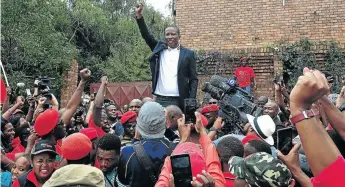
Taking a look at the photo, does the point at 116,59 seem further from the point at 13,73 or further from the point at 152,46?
the point at 152,46

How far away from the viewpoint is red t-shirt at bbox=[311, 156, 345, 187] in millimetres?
1881

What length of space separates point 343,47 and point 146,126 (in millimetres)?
8768

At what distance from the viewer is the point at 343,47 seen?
1069 centimetres

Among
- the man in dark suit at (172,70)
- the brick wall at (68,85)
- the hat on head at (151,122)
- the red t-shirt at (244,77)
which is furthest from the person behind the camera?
the brick wall at (68,85)

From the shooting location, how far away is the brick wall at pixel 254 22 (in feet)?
36.1

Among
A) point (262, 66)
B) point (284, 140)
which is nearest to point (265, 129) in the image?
point (284, 140)

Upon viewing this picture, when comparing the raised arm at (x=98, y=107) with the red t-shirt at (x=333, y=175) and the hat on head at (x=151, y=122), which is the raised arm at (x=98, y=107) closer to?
the hat on head at (x=151, y=122)

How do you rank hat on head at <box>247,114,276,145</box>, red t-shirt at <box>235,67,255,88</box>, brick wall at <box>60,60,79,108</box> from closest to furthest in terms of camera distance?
hat on head at <box>247,114,276,145</box> < red t-shirt at <box>235,67,255,88</box> < brick wall at <box>60,60,79,108</box>

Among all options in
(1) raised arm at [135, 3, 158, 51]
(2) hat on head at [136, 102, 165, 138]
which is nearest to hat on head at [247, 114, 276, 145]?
(2) hat on head at [136, 102, 165, 138]

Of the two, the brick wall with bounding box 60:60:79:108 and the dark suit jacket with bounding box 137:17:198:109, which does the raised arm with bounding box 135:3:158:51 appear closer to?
the dark suit jacket with bounding box 137:17:198:109

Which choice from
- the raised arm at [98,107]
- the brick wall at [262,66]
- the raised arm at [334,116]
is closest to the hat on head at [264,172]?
the raised arm at [334,116]

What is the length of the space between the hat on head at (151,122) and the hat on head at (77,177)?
4.33 ft

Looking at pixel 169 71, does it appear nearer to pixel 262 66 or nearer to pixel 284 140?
pixel 284 140

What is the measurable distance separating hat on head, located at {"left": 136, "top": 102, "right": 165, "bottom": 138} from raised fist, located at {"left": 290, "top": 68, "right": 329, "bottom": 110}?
4.96 ft
